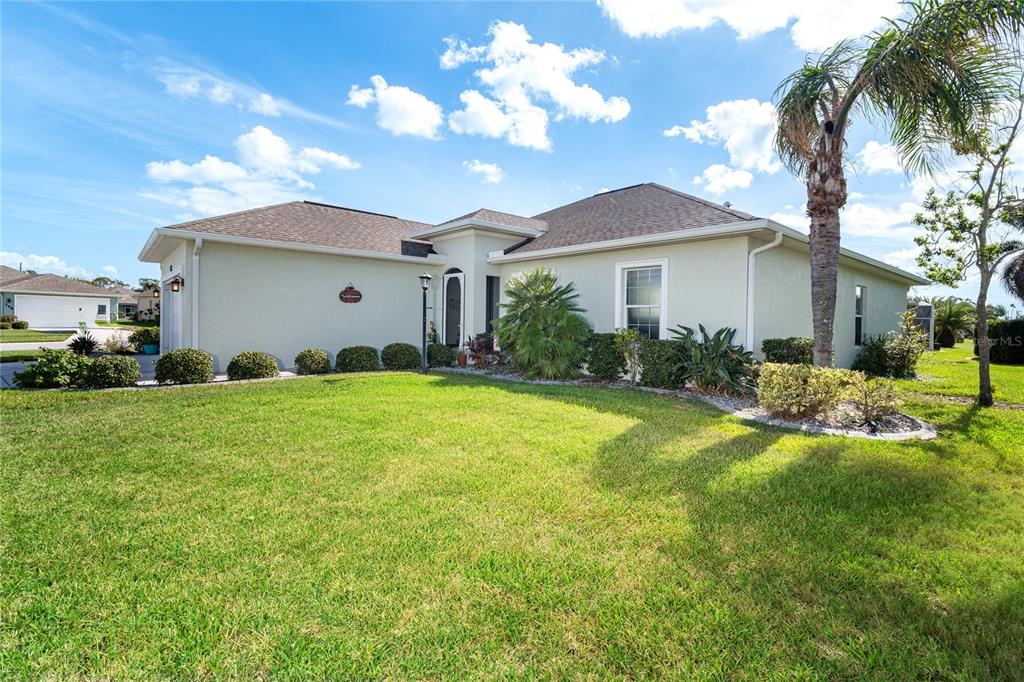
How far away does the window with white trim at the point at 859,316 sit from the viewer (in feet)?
45.7

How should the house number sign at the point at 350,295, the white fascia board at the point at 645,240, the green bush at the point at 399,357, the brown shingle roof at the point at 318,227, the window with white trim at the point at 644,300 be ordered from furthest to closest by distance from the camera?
the house number sign at the point at 350,295
the green bush at the point at 399,357
the brown shingle roof at the point at 318,227
the window with white trim at the point at 644,300
the white fascia board at the point at 645,240

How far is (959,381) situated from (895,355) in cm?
143

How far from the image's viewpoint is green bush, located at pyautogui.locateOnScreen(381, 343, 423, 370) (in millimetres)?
12156

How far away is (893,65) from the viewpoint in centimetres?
610

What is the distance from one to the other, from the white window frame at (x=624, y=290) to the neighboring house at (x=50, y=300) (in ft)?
145

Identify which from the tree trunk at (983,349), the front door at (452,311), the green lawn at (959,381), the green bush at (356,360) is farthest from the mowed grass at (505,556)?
the front door at (452,311)

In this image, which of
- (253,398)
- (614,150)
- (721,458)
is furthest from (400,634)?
(614,150)

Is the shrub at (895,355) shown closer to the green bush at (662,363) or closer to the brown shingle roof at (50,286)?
the green bush at (662,363)

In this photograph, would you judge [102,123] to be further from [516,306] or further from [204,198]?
[516,306]

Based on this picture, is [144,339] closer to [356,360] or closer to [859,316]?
[356,360]

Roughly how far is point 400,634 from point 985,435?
7.88 meters

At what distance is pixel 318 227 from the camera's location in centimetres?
1323

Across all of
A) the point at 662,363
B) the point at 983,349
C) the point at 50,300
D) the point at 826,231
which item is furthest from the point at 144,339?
the point at 50,300

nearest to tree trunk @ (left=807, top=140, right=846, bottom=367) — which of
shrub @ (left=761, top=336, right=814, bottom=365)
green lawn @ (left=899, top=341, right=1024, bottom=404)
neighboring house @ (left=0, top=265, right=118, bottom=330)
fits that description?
shrub @ (left=761, top=336, right=814, bottom=365)
